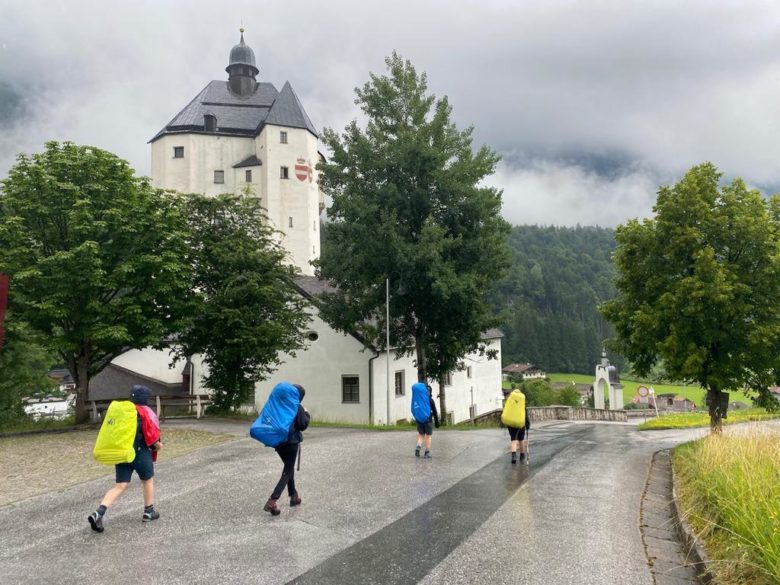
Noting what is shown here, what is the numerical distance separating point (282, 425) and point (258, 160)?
55.2 metres

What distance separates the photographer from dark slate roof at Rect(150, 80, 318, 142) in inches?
2333

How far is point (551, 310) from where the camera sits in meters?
162

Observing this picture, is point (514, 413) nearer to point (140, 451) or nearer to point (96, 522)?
point (140, 451)

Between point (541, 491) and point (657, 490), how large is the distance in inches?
83.9

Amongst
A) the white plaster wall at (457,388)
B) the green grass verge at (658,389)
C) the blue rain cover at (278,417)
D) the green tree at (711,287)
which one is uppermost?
the green tree at (711,287)

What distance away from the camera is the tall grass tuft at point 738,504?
4992mm

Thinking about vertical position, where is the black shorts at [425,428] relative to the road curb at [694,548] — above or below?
above

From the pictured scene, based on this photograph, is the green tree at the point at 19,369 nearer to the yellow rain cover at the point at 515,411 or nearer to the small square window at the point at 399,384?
the yellow rain cover at the point at 515,411

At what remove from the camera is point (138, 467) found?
23.0 ft

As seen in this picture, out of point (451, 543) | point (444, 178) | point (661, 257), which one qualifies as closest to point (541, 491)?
point (451, 543)

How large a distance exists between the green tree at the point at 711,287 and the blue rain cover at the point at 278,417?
39.2 feet

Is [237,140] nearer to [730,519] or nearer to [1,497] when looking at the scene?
[1,497]

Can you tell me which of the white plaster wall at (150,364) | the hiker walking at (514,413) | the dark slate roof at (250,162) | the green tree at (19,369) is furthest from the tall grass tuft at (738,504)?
the dark slate roof at (250,162)

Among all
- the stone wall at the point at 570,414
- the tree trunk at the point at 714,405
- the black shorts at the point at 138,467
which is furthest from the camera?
the stone wall at the point at 570,414
